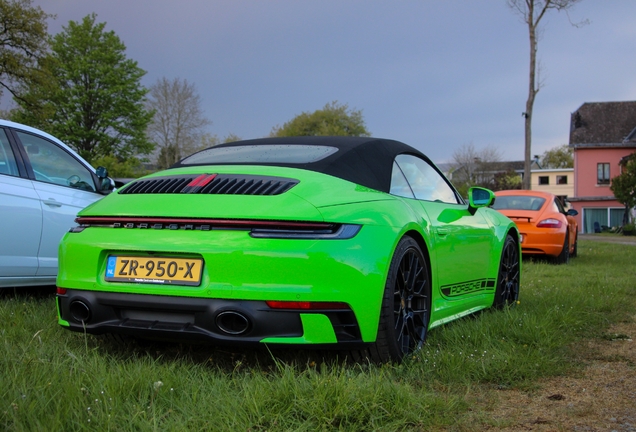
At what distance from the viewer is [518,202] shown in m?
12.2

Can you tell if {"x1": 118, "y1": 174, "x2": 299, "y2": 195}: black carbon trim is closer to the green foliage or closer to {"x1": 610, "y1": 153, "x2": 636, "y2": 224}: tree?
{"x1": 610, "y1": 153, "x2": 636, "y2": 224}: tree

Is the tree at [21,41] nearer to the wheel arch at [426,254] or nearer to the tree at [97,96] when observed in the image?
the tree at [97,96]

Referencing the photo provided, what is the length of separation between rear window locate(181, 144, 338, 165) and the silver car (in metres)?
1.57

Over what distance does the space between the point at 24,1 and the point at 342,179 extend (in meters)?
34.3

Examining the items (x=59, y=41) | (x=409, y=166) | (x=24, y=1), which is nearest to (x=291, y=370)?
(x=409, y=166)

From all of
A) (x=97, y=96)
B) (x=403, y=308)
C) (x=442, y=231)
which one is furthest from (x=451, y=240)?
(x=97, y=96)

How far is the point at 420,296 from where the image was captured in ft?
12.4

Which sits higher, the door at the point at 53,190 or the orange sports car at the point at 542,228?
the door at the point at 53,190

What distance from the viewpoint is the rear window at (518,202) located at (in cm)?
1198

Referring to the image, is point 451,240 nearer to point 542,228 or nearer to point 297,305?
point 297,305

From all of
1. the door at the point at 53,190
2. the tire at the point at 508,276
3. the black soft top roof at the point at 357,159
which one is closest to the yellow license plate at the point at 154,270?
the black soft top roof at the point at 357,159

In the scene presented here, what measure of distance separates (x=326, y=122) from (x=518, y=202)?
215 ft

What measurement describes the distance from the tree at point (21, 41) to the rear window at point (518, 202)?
1078 inches

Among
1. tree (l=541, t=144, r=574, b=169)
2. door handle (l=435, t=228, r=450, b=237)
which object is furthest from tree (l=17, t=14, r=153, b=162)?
tree (l=541, t=144, r=574, b=169)
